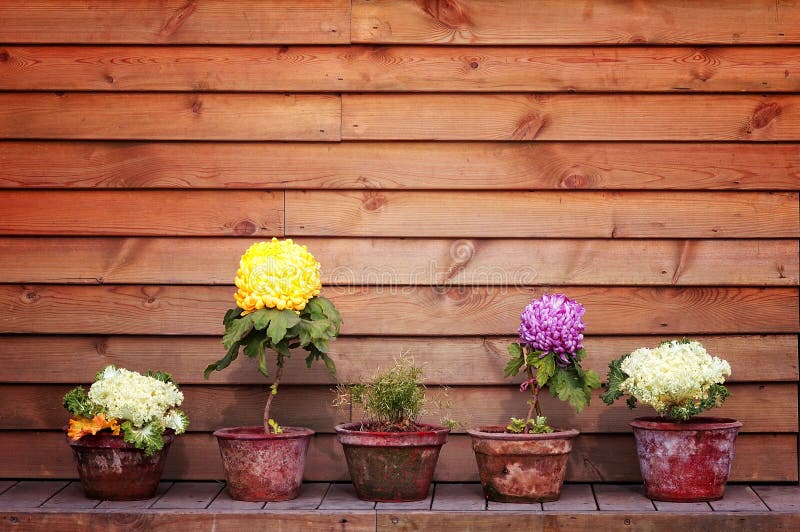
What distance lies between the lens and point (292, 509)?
3.16 meters

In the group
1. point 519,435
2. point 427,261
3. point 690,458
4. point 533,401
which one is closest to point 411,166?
point 427,261

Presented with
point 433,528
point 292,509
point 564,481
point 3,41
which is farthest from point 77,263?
point 564,481

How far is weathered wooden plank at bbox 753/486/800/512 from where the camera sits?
Answer: 319 cm

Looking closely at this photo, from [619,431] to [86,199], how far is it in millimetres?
2202

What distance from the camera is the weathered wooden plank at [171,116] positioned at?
3.61 m

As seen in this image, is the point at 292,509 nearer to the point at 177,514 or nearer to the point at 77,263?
the point at 177,514

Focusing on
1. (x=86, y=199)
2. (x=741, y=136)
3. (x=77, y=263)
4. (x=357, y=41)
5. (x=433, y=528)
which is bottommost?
(x=433, y=528)

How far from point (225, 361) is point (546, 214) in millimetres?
1306

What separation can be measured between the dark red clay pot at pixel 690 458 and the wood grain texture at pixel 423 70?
128cm

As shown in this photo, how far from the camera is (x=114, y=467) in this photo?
322 centimetres

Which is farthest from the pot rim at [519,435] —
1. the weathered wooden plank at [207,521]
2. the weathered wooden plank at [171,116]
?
the weathered wooden plank at [171,116]

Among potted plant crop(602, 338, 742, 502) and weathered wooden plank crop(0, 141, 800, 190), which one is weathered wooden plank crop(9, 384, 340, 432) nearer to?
weathered wooden plank crop(0, 141, 800, 190)

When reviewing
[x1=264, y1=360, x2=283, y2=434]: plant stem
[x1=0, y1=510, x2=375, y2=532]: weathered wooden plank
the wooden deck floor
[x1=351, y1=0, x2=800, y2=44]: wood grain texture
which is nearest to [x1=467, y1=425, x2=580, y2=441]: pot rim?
the wooden deck floor

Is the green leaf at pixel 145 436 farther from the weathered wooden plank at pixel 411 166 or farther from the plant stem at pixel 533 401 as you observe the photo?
the plant stem at pixel 533 401
